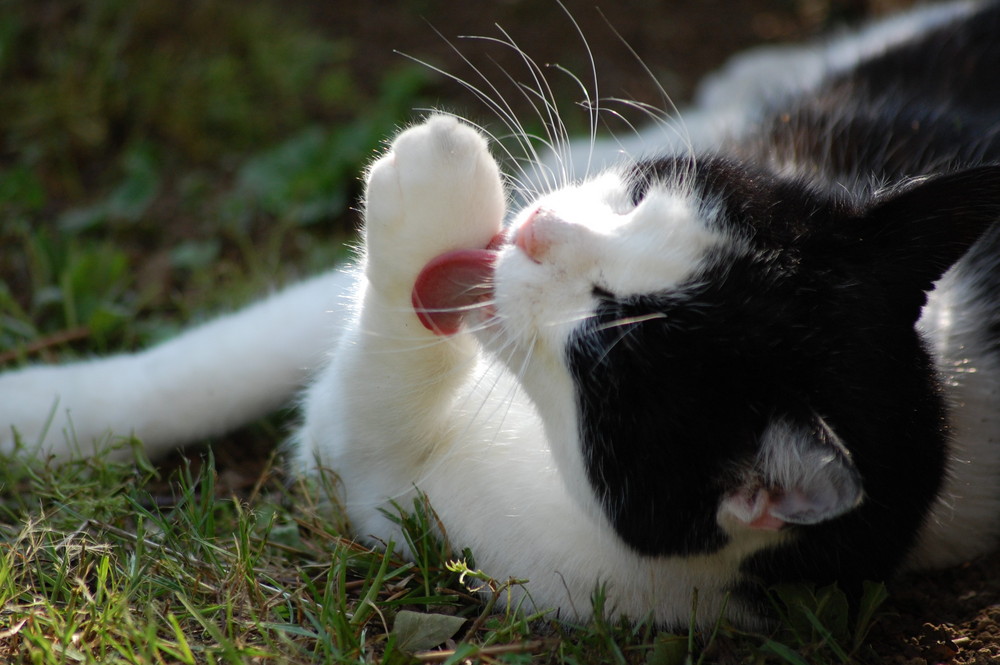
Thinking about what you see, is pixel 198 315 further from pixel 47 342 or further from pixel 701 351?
pixel 701 351

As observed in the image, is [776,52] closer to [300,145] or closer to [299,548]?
[300,145]

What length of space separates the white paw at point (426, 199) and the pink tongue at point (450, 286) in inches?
1.1

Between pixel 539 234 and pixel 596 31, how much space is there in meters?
2.64

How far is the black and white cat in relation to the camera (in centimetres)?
134

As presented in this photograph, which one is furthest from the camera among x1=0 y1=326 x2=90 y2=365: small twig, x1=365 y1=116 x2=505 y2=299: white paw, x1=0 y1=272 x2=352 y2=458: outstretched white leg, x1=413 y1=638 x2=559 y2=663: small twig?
x1=0 y1=326 x2=90 y2=365: small twig

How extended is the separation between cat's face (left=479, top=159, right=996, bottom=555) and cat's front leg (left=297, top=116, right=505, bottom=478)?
146 mm

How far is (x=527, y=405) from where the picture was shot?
1635 millimetres

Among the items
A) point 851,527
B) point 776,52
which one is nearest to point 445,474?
point 851,527

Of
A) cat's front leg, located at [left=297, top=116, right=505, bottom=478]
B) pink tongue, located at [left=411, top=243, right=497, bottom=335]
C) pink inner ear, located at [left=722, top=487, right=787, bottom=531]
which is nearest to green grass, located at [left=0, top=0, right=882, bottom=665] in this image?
cat's front leg, located at [left=297, top=116, right=505, bottom=478]

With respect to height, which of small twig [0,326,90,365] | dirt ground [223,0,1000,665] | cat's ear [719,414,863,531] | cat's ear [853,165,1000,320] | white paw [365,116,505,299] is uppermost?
dirt ground [223,0,1000,665]

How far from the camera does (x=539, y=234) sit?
1413 mm

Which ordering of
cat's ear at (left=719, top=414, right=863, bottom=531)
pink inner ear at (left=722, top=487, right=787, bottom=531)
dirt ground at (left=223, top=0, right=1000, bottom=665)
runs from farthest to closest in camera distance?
dirt ground at (left=223, top=0, right=1000, bottom=665), pink inner ear at (left=722, top=487, right=787, bottom=531), cat's ear at (left=719, top=414, right=863, bottom=531)

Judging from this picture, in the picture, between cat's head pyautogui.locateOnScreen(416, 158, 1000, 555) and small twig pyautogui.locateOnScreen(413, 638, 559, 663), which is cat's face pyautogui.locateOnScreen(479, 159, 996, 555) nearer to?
cat's head pyautogui.locateOnScreen(416, 158, 1000, 555)

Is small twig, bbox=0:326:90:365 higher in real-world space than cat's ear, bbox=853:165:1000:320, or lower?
lower
